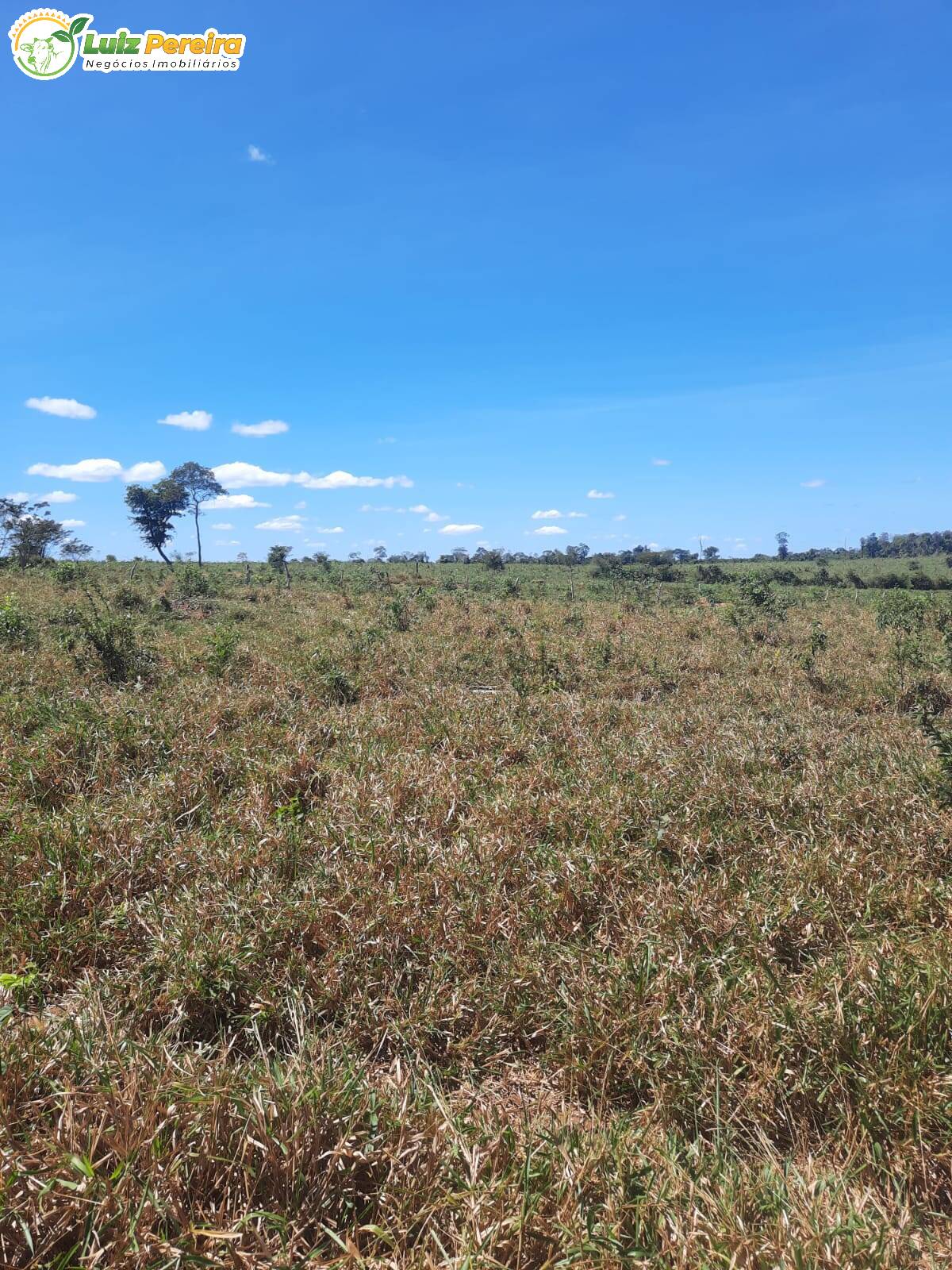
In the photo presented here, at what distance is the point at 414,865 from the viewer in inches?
175

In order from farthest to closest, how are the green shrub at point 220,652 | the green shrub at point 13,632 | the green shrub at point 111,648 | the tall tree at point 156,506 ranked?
the tall tree at point 156,506 < the green shrub at point 13,632 < the green shrub at point 220,652 < the green shrub at point 111,648

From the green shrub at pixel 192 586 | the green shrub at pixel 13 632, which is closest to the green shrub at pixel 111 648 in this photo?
the green shrub at pixel 13 632

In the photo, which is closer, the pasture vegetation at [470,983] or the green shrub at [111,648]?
the pasture vegetation at [470,983]

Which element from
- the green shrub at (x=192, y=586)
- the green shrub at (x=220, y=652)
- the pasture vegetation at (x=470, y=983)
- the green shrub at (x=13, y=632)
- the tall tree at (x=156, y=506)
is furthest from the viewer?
the tall tree at (x=156, y=506)

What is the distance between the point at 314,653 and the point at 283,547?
77.8 feet

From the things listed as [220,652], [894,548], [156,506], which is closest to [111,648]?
A: [220,652]

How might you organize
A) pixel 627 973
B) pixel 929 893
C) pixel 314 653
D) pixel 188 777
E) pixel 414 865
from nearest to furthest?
pixel 627 973 < pixel 929 893 < pixel 414 865 < pixel 188 777 < pixel 314 653

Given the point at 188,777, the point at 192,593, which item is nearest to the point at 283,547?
the point at 192,593

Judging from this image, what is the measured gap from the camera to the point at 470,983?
337 cm

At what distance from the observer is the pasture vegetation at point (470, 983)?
2.07m

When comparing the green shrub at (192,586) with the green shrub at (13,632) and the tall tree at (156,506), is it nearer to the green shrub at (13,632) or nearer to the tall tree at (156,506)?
the green shrub at (13,632)

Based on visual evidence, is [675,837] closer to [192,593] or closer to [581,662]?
[581,662]

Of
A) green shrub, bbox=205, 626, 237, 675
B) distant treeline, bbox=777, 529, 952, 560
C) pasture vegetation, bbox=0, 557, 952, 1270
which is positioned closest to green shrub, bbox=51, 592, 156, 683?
green shrub, bbox=205, 626, 237, 675

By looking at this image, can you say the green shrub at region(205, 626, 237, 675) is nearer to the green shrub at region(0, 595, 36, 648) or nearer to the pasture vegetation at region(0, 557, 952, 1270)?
the pasture vegetation at region(0, 557, 952, 1270)
